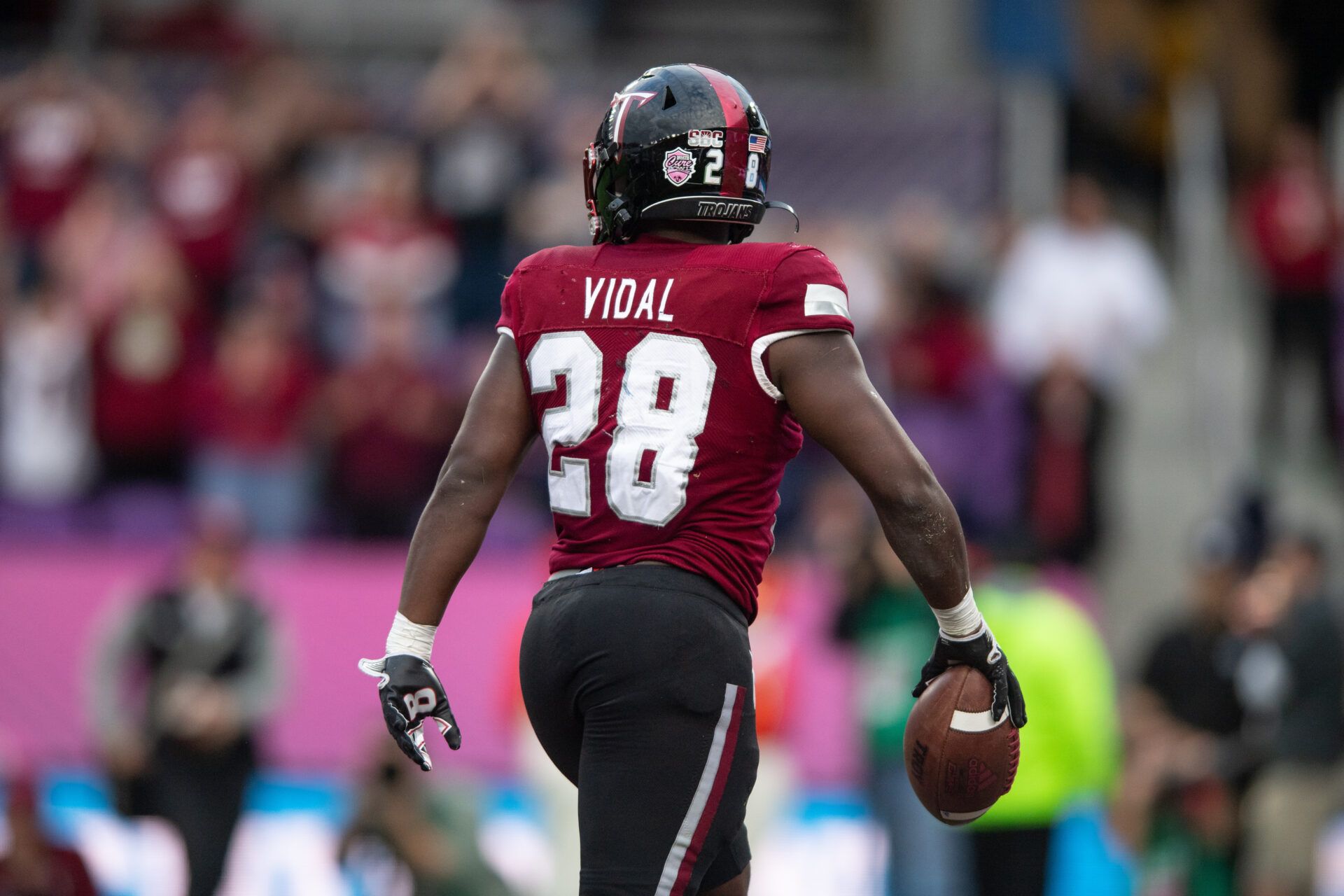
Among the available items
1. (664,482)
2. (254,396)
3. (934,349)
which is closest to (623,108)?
(664,482)

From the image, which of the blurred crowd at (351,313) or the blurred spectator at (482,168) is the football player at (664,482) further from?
the blurred spectator at (482,168)

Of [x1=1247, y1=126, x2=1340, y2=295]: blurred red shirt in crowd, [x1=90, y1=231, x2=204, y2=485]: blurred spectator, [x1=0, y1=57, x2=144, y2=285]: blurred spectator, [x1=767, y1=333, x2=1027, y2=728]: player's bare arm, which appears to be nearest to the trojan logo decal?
[x1=767, y1=333, x2=1027, y2=728]: player's bare arm

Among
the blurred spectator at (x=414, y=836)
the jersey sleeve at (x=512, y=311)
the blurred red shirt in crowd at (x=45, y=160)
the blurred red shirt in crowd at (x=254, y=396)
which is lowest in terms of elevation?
the blurred spectator at (x=414, y=836)

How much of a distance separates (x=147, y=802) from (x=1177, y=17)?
11582 millimetres

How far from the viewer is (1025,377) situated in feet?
34.0

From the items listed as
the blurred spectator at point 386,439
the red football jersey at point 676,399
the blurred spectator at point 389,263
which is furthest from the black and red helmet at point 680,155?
the blurred spectator at point 389,263

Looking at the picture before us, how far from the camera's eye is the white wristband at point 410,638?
3.82 meters

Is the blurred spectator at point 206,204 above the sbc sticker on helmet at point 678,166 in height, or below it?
below

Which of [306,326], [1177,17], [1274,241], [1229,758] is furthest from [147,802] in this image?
[1177,17]

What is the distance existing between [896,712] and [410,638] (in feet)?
13.6

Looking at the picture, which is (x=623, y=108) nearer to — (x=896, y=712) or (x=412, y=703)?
(x=412, y=703)

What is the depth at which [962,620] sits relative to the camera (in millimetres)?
3758

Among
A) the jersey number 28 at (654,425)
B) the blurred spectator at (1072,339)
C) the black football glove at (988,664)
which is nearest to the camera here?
the jersey number 28 at (654,425)

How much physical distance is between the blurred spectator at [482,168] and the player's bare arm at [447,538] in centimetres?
718
